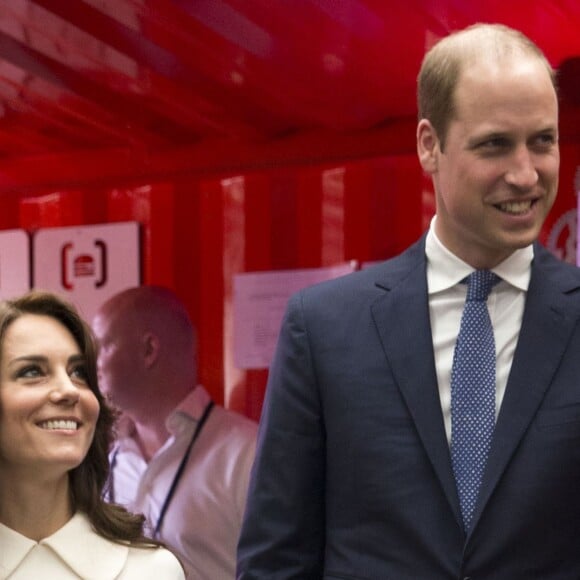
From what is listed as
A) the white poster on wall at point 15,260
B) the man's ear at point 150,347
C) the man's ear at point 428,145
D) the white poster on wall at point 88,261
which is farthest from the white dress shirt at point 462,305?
the white poster on wall at point 15,260

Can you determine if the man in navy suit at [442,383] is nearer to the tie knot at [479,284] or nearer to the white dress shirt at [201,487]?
the tie knot at [479,284]

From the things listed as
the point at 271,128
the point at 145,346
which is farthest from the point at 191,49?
the point at 145,346

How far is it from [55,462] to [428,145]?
759mm

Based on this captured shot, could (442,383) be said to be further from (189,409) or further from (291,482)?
(189,409)

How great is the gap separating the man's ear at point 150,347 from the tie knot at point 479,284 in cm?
198

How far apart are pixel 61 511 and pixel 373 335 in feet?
1.99

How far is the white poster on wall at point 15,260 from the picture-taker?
13.4 feet

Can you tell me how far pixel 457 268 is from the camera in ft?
6.47

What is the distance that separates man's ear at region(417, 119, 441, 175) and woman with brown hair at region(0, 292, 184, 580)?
66 cm

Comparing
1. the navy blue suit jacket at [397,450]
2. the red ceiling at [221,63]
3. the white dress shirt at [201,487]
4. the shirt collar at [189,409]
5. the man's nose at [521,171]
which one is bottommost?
the white dress shirt at [201,487]

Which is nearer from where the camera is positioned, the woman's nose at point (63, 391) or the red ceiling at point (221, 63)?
the woman's nose at point (63, 391)

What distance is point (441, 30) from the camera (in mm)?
2883

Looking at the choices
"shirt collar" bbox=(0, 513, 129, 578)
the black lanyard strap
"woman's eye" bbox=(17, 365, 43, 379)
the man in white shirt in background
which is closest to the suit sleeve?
"shirt collar" bbox=(0, 513, 129, 578)

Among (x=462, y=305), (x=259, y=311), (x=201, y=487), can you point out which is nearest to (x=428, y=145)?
(x=462, y=305)
